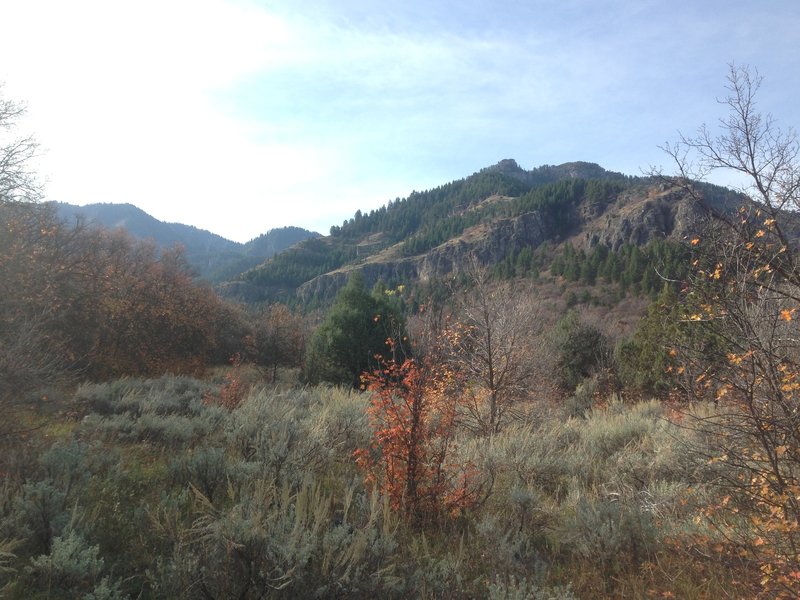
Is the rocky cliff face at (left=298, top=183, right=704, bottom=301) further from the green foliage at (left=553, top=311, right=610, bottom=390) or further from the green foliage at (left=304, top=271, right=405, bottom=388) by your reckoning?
the green foliage at (left=304, top=271, right=405, bottom=388)

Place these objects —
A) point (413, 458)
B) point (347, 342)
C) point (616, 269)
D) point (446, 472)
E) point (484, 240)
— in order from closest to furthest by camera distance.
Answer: point (413, 458) < point (446, 472) < point (347, 342) < point (616, 269) < point (484, 240)

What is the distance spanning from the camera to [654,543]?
408cm

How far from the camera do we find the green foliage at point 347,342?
18.3 meters

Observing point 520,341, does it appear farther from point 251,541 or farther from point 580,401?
point 251,541

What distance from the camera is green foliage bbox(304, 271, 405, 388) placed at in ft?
60.2

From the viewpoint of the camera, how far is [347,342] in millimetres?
18438

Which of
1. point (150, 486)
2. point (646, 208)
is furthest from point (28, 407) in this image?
point (646, 208)

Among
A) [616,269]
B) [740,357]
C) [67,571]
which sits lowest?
[67,571]

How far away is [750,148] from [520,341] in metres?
7.11

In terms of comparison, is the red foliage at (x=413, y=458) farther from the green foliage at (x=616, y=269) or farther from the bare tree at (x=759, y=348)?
the green foliage at (x=616, y=269)

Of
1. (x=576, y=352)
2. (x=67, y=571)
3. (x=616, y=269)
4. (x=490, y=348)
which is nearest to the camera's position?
(x=67, y=571)

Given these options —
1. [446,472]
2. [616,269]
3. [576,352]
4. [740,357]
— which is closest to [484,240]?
[616,269]

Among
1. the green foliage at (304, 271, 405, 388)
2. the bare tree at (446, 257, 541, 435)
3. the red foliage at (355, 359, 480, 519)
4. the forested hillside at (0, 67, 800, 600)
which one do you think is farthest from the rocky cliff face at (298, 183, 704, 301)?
the red foliage at (355, 359, 480, 519)

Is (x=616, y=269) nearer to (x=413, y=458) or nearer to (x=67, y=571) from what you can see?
(x=413, y=458)
